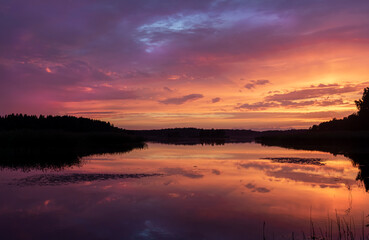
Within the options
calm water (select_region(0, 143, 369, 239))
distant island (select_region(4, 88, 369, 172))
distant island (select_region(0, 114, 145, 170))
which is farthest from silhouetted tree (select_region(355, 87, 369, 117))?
calm water (select_region(0, 143, 369, 239))

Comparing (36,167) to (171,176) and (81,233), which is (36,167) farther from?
(81,233)

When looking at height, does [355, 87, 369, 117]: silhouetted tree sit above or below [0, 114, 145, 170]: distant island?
above

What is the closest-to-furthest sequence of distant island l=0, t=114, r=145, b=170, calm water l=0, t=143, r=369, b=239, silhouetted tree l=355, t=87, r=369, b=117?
calm water l=0, t=143, r=369, b=239, distant island l=0, t=114, r=145, b=170, silhouetted tree l=355, t=87, r=369, b=117

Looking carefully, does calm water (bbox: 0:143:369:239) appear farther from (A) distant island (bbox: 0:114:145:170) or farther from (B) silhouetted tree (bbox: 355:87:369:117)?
(B) silhouetted tree (bbox: 355:87:369:117)

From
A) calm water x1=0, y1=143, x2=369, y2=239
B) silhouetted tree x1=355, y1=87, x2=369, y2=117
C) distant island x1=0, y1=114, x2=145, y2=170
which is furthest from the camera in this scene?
silhouetted tree x1=355, y1=87, x2=369, y2=117

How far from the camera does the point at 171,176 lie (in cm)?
1983

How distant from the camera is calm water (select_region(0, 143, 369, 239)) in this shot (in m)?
9.25

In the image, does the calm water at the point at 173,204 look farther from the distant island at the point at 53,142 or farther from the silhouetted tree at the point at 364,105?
the silhouetted tree at the point at 364,105

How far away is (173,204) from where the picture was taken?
12430mm

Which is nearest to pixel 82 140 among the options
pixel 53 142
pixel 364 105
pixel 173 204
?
pixel 53 142

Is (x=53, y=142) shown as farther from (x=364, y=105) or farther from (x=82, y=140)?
(x=364, y=105)

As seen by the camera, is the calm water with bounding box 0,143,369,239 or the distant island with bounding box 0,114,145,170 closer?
the calm water with bounding box 0,143,369,239

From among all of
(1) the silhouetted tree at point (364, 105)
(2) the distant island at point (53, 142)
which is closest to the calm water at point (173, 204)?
(2) the distant island at point (53, 142)

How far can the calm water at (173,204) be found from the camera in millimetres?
9250
